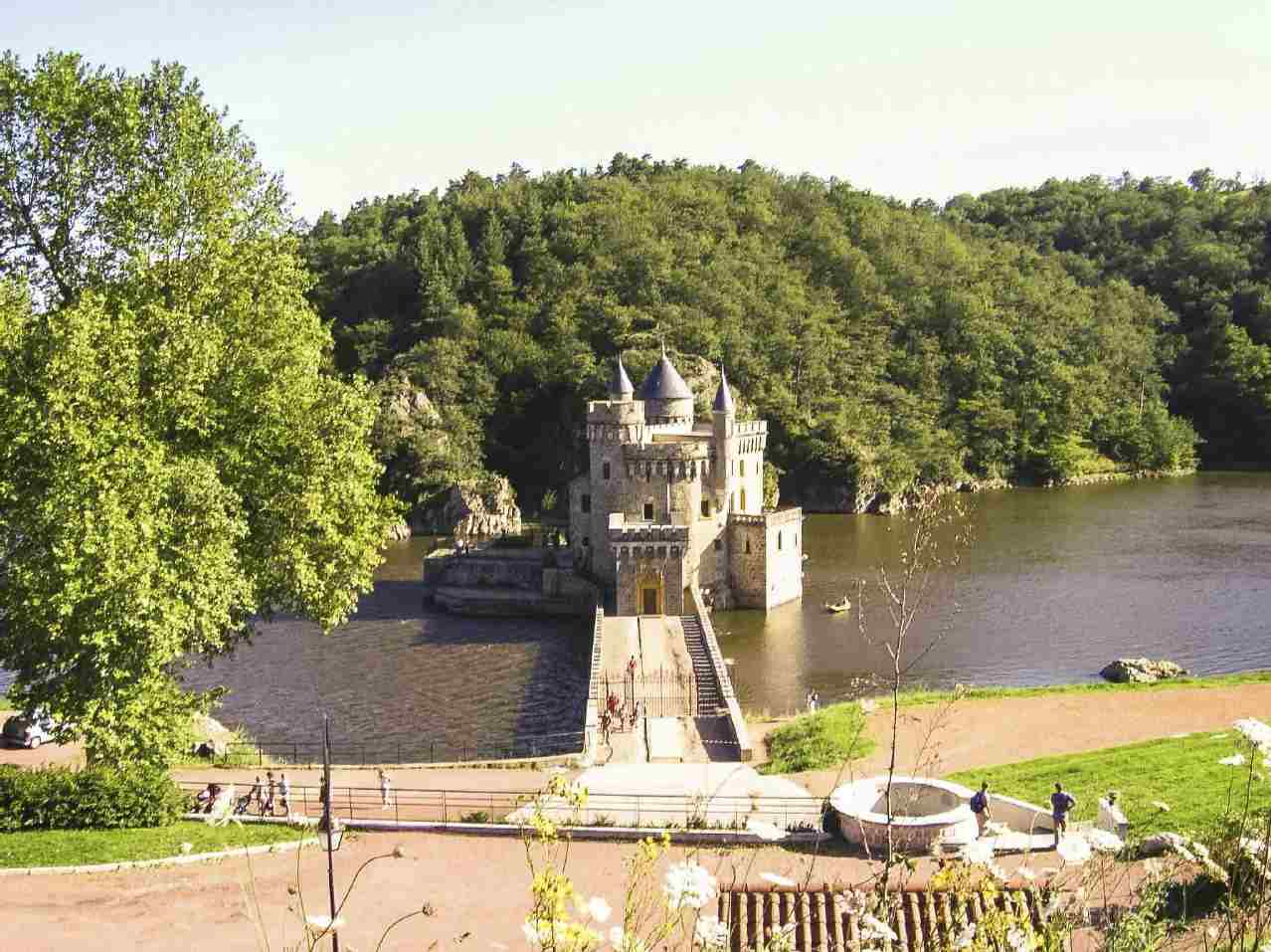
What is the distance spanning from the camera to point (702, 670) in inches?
1560

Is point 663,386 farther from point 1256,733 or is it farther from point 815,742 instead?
point 1256,733

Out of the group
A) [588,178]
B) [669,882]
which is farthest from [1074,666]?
[588,178]

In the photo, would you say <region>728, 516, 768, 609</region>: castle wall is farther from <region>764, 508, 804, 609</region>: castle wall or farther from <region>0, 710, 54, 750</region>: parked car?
<region>0, 710, 54, 750</region>: parked car

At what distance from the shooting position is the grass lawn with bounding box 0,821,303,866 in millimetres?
19906

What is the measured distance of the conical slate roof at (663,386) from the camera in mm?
58344

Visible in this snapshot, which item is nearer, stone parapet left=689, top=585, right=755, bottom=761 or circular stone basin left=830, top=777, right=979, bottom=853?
circular stone basin left=830, top=777, right=979, bottom=853

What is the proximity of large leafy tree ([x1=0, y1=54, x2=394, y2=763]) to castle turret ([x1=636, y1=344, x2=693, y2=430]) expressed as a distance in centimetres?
2977

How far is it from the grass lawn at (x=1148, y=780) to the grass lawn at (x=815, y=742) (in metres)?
3.07

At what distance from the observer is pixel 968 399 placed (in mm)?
104562

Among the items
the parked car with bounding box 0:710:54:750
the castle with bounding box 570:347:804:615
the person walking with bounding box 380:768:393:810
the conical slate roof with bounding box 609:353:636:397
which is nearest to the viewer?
the person walking with bounding box 380:768:393:810

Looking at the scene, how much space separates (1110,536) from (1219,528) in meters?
7.09

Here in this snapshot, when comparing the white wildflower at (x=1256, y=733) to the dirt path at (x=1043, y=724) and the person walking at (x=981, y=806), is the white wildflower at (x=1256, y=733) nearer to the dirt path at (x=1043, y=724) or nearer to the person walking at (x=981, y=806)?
the person walking at (x=981, y=806)

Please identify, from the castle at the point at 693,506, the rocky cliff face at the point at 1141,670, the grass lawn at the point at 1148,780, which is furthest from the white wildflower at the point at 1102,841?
the castle at the point at 693,506

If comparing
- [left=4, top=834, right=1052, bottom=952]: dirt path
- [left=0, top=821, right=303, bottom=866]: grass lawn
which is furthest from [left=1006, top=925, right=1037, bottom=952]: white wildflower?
[left=0, top=821, right=303, bottom=866]: grass lawn
